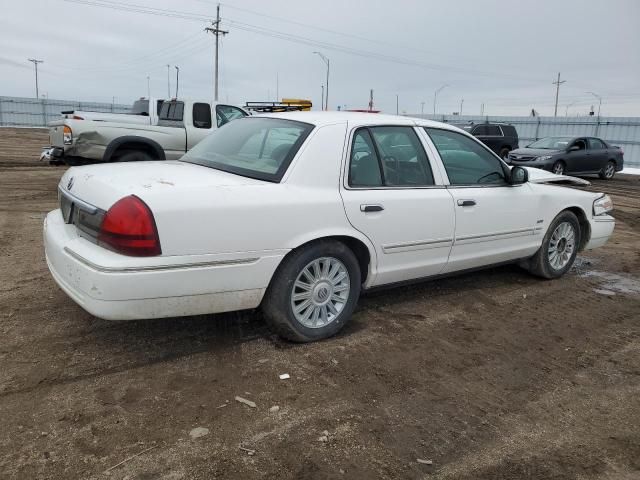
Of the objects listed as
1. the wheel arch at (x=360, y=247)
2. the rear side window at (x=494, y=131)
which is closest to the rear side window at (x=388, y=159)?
the wheel arch at (x=360, y=247)

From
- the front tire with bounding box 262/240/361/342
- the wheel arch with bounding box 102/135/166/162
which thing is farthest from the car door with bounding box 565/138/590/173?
the front tire with bounding box 262/240/361/342

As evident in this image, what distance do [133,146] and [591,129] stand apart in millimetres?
25865

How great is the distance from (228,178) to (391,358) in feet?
5.31

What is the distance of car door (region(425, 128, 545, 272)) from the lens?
15.1ft

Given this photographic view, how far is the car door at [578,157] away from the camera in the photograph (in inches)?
710

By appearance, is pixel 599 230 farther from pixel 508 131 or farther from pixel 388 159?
pixel 508 131

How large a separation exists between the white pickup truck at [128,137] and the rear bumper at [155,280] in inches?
255

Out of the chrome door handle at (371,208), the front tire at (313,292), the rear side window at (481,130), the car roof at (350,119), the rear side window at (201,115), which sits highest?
the rear side window at (481,130)

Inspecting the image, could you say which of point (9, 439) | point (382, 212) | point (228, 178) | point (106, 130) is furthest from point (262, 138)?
point (106, 130)

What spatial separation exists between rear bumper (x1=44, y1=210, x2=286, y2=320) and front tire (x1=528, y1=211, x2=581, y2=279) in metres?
3.20

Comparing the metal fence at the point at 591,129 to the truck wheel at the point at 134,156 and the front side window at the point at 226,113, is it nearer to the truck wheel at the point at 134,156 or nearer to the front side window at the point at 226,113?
the front side window at the point at 226,113

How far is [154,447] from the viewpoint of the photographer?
263cm

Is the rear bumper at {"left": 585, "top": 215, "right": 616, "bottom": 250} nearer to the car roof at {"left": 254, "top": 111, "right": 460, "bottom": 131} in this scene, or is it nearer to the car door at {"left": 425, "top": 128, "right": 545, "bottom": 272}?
the car door at {"left": 425, "top": 128, "right": 545, "bottom": 272}

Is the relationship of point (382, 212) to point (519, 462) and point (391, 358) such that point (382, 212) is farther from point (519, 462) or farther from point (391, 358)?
point (519, 462)
